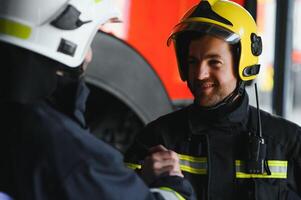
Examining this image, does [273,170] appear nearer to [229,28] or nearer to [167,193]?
[229,28]

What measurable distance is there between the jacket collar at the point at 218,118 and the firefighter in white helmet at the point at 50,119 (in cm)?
59

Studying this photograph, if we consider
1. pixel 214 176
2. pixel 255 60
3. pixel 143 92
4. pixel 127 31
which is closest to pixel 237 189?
pixel 214 176

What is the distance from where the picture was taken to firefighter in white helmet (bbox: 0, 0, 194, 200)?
1.54 m

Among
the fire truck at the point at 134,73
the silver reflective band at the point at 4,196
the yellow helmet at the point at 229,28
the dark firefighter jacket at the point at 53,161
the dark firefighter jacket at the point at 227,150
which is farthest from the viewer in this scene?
the fire truck at the point at 134,73

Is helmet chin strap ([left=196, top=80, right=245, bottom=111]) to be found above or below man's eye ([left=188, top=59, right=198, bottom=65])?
below

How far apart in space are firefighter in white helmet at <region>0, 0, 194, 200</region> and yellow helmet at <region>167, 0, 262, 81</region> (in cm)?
71

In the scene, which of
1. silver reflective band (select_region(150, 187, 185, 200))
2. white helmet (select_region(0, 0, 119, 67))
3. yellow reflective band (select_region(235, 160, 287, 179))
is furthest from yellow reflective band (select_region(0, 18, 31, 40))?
yellow reflective band (select_region(235, 160, 287, 179))

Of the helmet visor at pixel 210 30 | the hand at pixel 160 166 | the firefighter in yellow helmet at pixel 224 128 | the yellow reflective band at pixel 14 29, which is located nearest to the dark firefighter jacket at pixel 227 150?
the firefighter in yellow helmet at pixel 224 128

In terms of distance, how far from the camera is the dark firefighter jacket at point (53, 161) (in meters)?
1.54

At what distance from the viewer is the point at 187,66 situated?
2625 millimetres

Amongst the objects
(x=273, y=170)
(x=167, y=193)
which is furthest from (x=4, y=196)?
(x=273, y=170)

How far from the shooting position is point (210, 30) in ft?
7.97

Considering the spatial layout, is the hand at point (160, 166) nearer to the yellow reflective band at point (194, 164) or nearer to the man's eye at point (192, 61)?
the yellow reflective band at point (194, 164)

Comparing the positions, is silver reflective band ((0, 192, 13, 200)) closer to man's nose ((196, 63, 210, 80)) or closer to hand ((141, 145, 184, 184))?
hand ((141, 145, 184, 184))
